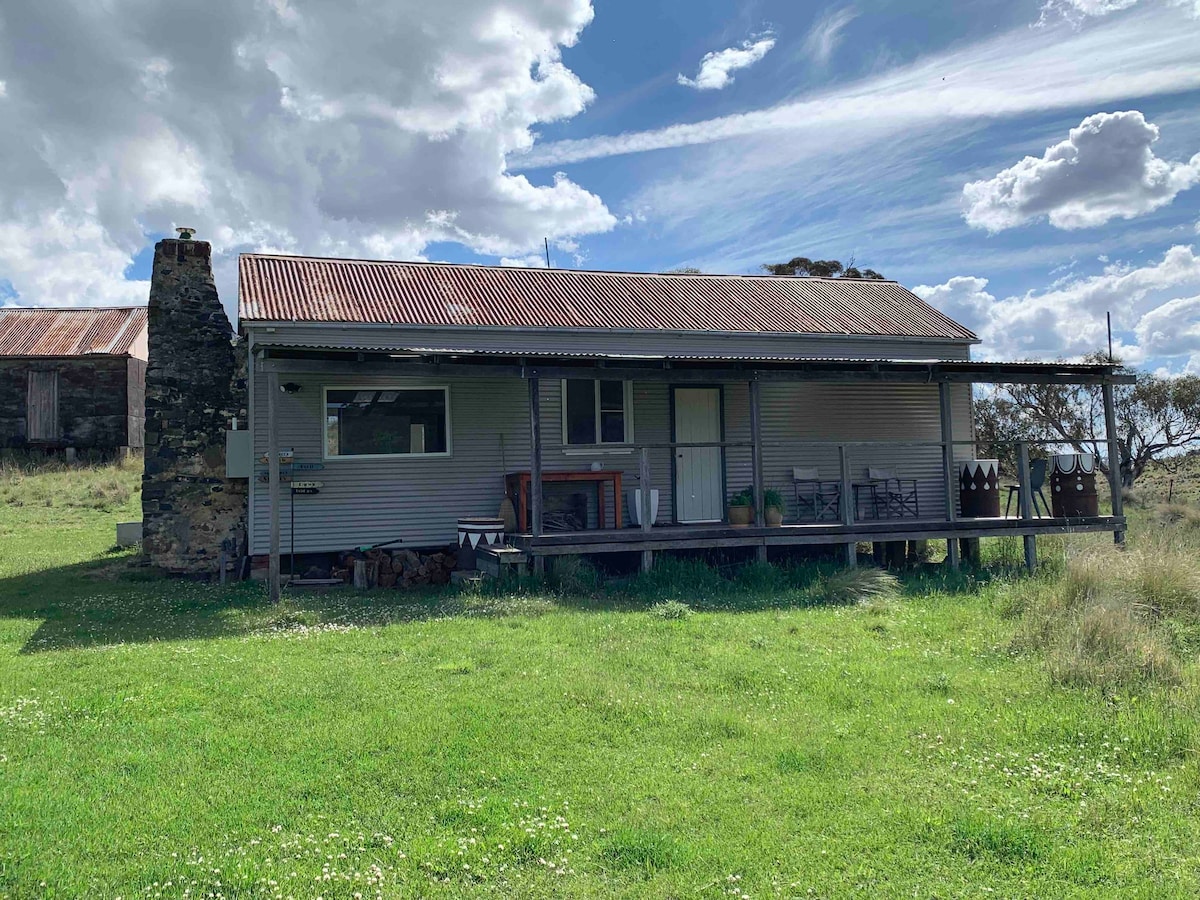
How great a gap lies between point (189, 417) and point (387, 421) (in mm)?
2882

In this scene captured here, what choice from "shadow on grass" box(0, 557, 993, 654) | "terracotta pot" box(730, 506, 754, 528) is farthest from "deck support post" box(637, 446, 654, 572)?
"terracotta pot" box(730, 506, 754, 528)

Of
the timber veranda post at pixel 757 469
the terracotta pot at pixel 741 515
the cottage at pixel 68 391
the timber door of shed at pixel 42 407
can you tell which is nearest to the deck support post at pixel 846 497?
the timber veranda post at pixel 757 469

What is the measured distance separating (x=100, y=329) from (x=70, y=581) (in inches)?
700

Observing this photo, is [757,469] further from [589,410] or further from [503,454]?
[503,454]

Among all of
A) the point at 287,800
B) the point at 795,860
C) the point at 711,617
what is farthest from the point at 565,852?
A: the point at 711,617

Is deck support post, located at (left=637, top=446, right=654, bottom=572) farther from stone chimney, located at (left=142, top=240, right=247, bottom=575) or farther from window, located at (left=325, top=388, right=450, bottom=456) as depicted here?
stone chimney, located at (left=142, top=240, right=247, bottom=575)

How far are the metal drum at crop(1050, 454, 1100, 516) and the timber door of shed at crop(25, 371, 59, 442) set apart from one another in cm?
2579

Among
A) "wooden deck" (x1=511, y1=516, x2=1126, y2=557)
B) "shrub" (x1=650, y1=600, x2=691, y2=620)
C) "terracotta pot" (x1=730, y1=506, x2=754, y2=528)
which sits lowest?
"shrub" (x1=650, y1=600, x2=691, y2=620)

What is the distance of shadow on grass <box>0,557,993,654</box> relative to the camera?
355 inches

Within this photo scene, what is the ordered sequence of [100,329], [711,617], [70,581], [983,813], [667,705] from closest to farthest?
[983,813] < [667,705] < [711,617] < [70,581] < [100,329]

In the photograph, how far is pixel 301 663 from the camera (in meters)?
7.19

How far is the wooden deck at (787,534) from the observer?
36.7 ft

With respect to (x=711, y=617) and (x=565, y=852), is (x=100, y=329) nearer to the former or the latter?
(x=711, y=617)

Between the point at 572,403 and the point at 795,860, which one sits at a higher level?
the point at 572,403
